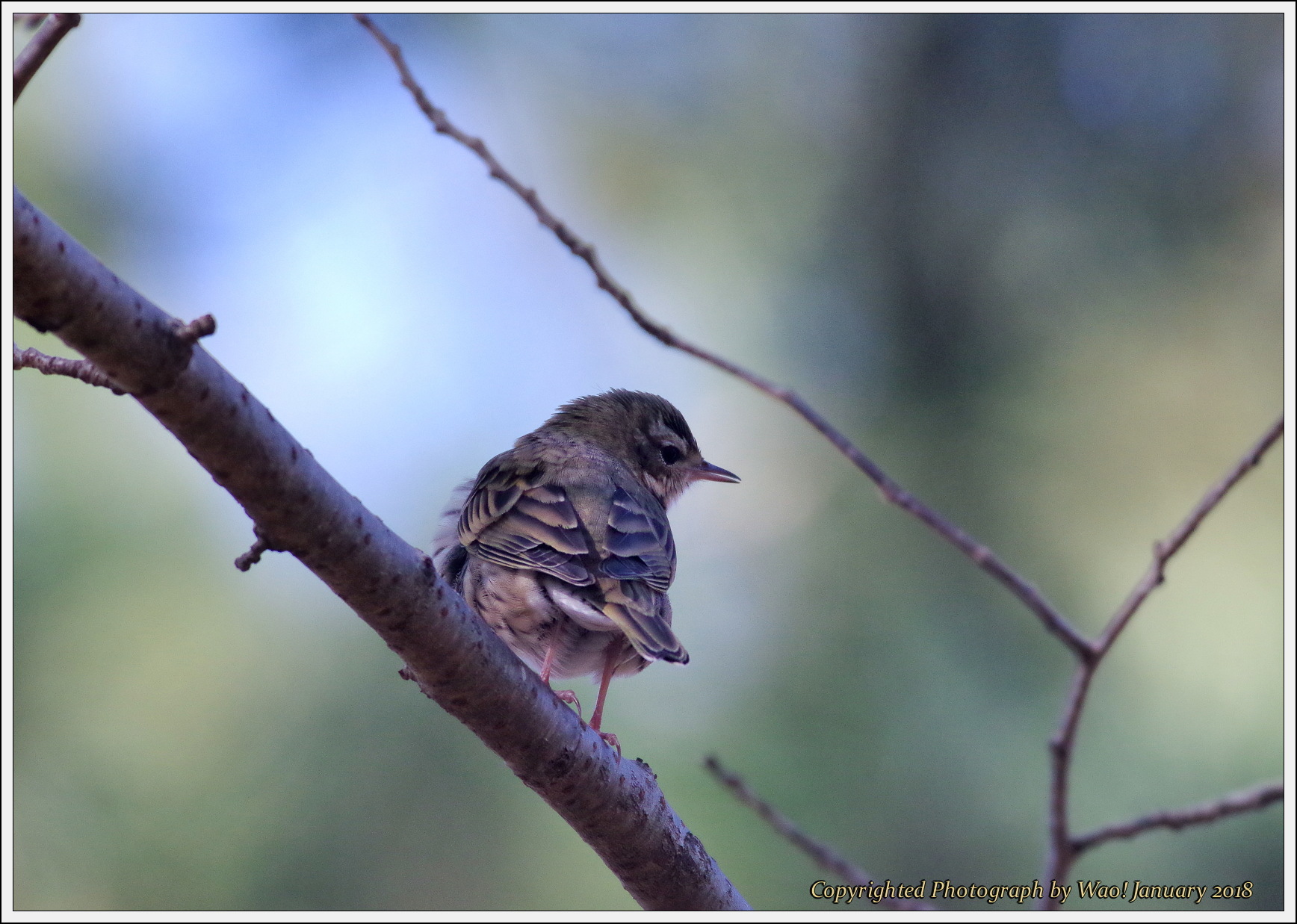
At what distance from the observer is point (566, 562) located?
415cm

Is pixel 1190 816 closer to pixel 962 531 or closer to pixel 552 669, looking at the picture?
pixel 962 531

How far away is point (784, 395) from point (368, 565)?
44.1 inches

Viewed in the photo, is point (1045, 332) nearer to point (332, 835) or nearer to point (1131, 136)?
point (1131, 136)

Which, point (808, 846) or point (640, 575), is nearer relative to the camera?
point (808, 846)

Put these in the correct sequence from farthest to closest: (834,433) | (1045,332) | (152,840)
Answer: (1045,332), (152,840), (834,433)

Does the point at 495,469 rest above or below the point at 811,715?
above

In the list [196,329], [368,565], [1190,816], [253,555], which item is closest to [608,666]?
[368,565]

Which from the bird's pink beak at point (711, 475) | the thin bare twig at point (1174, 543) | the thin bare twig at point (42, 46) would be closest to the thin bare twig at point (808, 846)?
the thin bare twig at point (1174, 543)

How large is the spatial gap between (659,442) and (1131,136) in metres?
5.86

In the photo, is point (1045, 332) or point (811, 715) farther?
point (1045, 332)

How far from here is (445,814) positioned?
7.48 metres

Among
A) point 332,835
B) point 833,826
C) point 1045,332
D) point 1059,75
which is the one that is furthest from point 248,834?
point 1059,75

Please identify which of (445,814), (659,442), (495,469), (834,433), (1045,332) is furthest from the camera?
(1045,332)

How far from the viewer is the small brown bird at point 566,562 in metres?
4.09
